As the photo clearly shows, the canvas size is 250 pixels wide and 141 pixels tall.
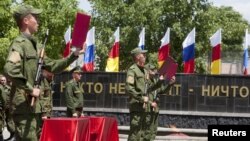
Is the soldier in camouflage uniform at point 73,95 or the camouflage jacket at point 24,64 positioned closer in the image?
the camouflage jacket at point 24,64

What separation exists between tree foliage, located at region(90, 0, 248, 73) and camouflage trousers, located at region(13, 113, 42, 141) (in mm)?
38274

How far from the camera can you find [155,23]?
153 feet

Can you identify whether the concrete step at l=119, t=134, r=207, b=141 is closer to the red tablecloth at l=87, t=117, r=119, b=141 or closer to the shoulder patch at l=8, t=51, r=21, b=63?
the red tablecloth at l=87, t=117, r=119, b=141

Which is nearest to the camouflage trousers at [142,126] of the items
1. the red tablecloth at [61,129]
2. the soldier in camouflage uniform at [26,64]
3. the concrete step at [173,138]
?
the red tablecloth at [61,129]

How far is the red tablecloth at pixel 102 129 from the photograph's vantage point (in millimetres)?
8820

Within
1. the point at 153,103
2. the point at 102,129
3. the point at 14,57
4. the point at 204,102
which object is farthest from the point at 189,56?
the point at 14,57

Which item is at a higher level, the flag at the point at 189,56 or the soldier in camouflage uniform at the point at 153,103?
the flag at the point at 189,56

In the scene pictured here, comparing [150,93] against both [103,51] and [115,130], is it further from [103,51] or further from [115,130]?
[103,51]

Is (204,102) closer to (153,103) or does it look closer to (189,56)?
(189,56)

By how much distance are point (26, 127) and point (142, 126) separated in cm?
453

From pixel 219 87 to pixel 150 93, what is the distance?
808 centimetres

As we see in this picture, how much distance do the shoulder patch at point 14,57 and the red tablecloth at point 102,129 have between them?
1966 millimetres

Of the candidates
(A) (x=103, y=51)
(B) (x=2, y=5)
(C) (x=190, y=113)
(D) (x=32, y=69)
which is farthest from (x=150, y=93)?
(A) (x=103, y=51)

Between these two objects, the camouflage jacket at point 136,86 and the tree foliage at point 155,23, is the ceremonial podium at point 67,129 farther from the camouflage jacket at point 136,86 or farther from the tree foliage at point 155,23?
the tree foliage at point 155,23
